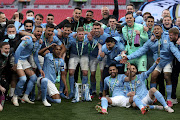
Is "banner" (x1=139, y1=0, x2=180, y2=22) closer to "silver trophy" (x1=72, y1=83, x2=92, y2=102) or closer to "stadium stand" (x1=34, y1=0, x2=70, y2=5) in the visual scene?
"stadium stand" (x1=34, y1=0, x2=70, y2=5)

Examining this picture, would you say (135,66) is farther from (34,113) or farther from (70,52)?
(34,113)

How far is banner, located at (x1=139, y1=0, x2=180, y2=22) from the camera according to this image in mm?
19594

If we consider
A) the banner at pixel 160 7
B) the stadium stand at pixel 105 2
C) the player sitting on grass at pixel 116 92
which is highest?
the stadium stand at pixel 105 2

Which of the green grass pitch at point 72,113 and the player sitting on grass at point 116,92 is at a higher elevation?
the player sitting on grass at point 116,92

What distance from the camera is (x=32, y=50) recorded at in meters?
5.68

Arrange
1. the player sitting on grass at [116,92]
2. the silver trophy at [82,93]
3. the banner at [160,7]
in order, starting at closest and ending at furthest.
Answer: the player sitting on grass at [116,92], the silver trophy at [82,93], the banner at [160,7]

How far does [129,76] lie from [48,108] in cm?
145

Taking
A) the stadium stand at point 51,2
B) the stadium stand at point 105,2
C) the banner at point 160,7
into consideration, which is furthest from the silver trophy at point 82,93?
the stadium stand at point 51,2

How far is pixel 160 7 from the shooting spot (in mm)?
20000

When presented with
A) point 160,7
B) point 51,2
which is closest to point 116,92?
point 160,7

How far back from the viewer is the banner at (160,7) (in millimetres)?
19594

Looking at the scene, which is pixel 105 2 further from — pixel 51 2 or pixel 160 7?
pixel 160 7

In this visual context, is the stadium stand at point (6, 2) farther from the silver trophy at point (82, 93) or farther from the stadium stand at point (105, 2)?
the silver trophy at point (82, 93)

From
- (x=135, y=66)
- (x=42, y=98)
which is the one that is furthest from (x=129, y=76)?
(x=42, y=98)
